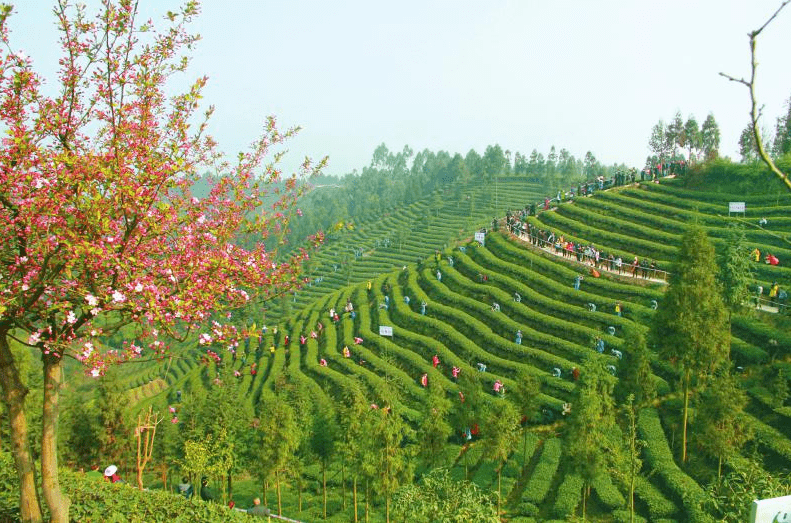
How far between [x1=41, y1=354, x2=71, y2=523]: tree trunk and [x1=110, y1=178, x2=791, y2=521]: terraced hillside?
52.7 ft

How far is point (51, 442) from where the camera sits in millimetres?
9125

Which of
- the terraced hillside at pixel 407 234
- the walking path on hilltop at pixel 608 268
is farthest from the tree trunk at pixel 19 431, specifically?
the terraced hillside at pixel 407 234

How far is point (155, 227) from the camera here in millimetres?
8438

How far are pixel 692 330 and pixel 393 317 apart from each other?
1031 inches

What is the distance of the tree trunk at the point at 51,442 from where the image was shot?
9086mm

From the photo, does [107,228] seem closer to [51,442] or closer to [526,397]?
[51,442]

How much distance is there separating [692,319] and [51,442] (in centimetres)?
2534

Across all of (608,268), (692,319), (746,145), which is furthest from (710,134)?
(692,319)

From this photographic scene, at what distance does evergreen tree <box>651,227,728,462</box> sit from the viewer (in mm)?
25969

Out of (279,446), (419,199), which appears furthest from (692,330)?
(419,199)

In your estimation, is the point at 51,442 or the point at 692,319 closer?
the point at 51,442

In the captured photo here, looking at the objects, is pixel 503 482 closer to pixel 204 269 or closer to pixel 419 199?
pixel 204 269

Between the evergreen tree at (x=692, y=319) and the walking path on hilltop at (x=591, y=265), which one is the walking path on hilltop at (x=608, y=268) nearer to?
the walking path on hilltop at (x=591, y=265)

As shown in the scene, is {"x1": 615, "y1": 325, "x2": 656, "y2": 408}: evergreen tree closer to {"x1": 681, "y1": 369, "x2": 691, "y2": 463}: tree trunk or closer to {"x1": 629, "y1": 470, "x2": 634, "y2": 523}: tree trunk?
{"x1": 681, "y1": 369, "x2": 691, "y2": 463}: tree trunk
